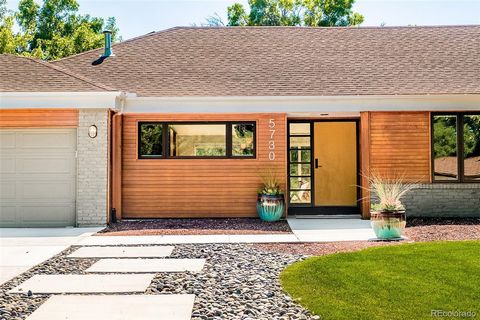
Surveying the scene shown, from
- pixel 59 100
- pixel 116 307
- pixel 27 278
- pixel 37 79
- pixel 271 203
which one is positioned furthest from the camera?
pixel 271 203

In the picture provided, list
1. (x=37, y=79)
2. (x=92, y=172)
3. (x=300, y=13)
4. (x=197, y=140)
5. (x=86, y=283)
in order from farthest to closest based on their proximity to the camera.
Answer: (x=300, y=13), (x=197, y=140), (x=37, y=79), (x=92, y=172), (x=86, y=283)

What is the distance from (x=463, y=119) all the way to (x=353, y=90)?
97.3 inches

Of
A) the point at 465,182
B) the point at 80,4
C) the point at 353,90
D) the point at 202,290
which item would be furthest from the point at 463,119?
the point at 80,4

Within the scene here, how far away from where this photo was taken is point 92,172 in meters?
11.2

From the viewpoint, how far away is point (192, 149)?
12.4 meters

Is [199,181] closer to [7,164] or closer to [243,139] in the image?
[243,139]

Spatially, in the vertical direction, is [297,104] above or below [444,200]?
above

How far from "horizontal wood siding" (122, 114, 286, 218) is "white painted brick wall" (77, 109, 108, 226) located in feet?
3.66

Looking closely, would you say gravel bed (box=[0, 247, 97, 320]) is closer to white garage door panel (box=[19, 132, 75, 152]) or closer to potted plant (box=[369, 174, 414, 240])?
white garage door panel (box=[19, 132, 75, 152])

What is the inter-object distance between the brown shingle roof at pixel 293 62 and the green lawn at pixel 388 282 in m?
5.75

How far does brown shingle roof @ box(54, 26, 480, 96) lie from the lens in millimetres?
12594

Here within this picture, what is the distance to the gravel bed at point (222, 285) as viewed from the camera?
4809 mm

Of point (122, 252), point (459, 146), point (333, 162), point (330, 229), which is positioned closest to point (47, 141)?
point (122, 252)

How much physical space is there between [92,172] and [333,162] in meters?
5.89
